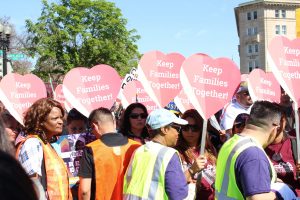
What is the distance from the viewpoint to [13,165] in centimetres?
79

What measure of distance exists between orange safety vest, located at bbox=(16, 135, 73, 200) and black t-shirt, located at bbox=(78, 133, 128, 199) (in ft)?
1.01

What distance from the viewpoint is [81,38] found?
130 feet

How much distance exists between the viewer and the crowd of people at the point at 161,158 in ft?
8.54

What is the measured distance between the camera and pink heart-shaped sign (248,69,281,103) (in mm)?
5495

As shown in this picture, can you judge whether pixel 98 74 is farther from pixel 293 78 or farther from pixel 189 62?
pixel 293 78

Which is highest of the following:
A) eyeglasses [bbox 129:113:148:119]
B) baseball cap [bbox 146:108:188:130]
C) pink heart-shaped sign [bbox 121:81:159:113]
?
pink heart-shaped sign [bbox 121:81:159:113]

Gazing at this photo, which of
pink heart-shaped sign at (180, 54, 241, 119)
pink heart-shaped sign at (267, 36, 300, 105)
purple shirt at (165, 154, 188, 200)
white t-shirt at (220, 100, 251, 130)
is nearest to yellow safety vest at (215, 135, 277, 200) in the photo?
purple shirt at (165, 154, 188, 200)

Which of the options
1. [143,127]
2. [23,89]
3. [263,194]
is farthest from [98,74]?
[263,194]

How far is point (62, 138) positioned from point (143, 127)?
3.08 ft

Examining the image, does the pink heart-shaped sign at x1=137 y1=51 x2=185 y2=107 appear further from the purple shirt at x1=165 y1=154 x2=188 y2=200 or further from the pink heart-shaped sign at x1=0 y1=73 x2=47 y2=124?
the purple shirt at x1=165 y1=154 x2=188 y2=200

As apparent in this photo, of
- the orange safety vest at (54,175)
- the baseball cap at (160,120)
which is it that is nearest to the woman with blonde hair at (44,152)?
the orange safety vest at (54,175)

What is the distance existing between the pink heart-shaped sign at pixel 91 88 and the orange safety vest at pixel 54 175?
98.4 inches

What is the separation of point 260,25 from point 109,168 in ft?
261

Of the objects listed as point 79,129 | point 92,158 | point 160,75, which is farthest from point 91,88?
point 92,158
